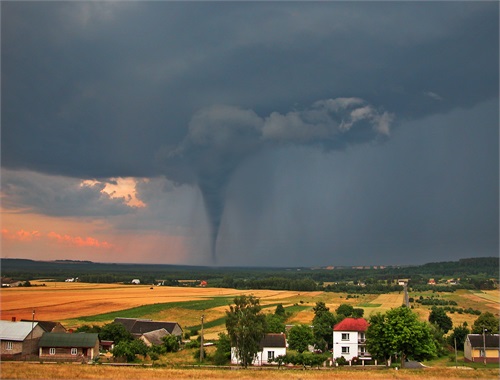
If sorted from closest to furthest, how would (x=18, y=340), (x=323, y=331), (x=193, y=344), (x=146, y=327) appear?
1. (x=18, y=340)
2. (x=193, y=344)
3. (x=323, y=331)
4. (x=146, y=327)

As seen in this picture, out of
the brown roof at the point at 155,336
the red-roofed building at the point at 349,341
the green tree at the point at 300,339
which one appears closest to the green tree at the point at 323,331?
the green tree at the point at 300,339

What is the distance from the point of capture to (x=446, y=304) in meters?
138

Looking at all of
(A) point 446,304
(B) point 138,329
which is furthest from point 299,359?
(A) point 446,304

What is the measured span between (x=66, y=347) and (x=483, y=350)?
54067 millimetres

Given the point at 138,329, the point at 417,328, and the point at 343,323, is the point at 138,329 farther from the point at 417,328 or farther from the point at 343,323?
the point at 417,328

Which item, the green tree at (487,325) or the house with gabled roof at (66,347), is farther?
the green tree at (487,325)

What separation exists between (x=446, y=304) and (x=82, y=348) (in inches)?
4232

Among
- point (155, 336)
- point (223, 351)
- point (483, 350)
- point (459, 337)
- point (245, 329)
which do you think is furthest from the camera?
point (155, 336)

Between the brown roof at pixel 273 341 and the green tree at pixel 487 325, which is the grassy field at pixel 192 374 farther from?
the green tree at pixel 487 325

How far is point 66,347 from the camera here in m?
61.8

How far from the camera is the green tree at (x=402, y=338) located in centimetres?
5694

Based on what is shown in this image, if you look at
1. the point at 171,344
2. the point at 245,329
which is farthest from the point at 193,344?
the point at 245,329

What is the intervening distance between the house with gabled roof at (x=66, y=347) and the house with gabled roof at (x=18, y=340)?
1035mm

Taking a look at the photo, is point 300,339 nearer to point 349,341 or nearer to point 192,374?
point 349,341
